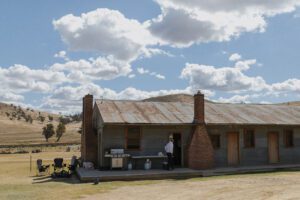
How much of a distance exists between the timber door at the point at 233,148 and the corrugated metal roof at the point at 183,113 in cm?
96

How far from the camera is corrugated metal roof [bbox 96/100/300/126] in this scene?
22.1 m

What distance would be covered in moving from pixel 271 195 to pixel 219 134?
33.3 feet

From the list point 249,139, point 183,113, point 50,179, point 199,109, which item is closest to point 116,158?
point 50,179

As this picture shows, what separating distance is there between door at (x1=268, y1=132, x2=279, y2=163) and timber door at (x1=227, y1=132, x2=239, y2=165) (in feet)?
8.05

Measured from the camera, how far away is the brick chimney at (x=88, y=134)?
77.4 feet

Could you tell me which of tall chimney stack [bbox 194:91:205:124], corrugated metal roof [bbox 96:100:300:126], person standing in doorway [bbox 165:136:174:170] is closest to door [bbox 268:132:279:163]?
corrugated metal roof [bbox 96:100:300:126]

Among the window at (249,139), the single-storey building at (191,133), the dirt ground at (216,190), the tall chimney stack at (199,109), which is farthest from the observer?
the window at (249,139)

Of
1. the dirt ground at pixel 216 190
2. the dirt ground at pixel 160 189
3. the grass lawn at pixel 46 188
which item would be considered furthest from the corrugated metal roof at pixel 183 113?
the dirt ground at pixel 216 190

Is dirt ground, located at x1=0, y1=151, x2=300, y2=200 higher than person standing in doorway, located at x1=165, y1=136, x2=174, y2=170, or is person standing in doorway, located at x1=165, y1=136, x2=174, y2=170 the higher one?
person standing in doorway, located at x1=165, y1=136, x2=174, y2=170

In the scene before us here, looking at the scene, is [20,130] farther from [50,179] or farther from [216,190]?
[216,190]

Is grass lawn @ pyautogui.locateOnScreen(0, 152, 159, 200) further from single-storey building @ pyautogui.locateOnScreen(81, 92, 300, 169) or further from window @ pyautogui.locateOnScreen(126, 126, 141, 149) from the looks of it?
window @ pyautogui.locateOnScreen(126, 126, 141, 149)

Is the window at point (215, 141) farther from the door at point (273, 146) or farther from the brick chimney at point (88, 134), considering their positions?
the brick chimney at point (88, 134)

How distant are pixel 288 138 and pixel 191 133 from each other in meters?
7.34

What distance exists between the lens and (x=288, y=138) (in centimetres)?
2598
